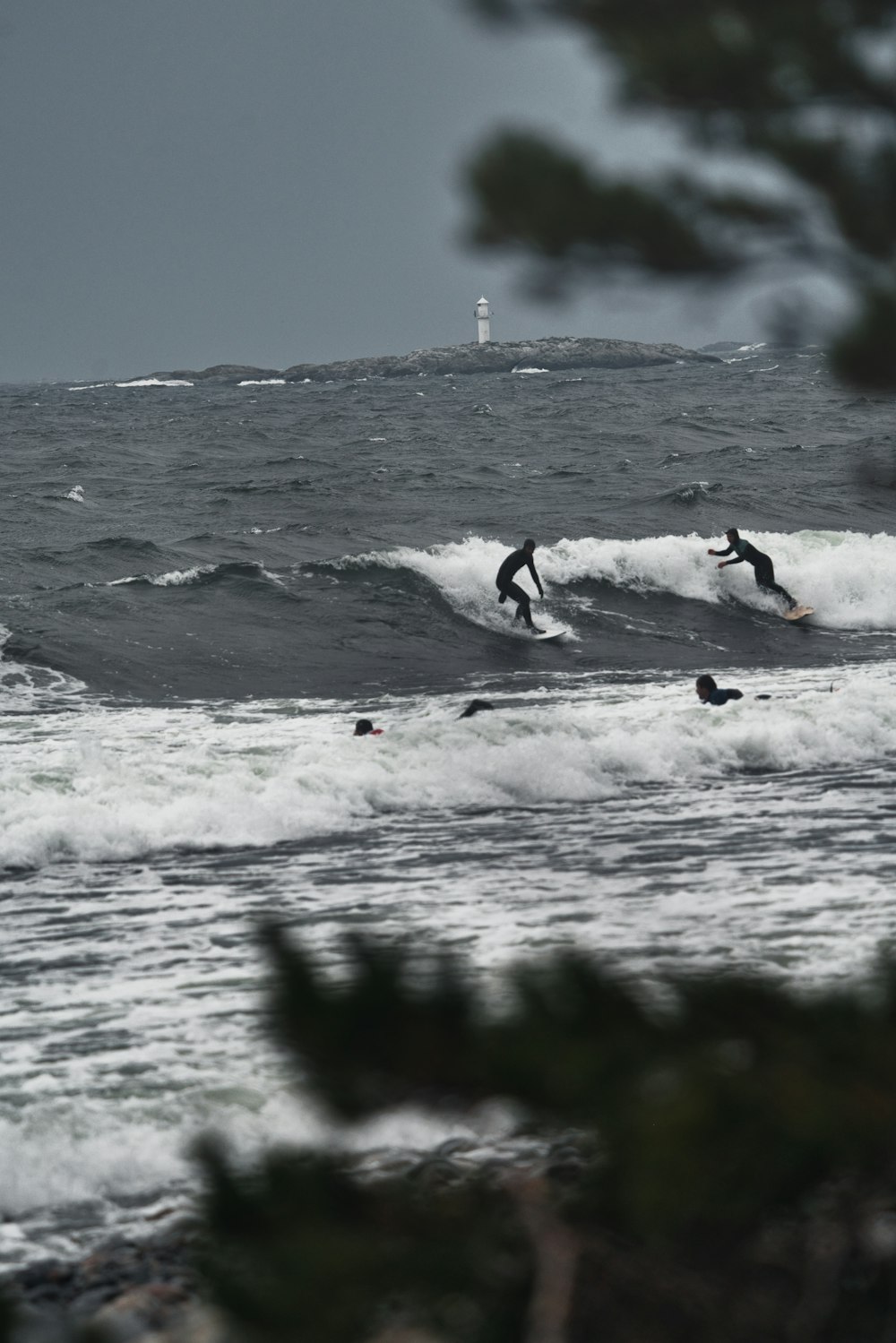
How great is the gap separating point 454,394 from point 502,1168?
267 ft

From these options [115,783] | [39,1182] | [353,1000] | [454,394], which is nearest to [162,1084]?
[39,1182]

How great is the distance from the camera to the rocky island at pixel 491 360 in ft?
420

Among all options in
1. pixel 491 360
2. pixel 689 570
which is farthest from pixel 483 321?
pixel 689 570

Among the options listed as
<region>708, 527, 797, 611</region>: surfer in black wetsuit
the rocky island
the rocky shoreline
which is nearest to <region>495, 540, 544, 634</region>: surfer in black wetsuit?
<region>708, 527, 797, 611</region>: surfer in black wetsuit

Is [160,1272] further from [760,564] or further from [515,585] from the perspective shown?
[760,564]

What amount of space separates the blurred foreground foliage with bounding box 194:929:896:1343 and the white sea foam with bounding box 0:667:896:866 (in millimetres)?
10232

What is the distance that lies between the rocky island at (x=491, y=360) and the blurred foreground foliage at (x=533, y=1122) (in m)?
124

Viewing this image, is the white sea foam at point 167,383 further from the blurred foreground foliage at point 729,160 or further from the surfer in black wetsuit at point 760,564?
the blurred foreground foliage at point 729,160

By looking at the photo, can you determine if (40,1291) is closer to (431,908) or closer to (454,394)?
(431,908)

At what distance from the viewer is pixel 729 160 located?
4.84 meters

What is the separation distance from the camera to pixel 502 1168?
6.12 meters

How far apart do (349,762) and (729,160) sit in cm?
1035

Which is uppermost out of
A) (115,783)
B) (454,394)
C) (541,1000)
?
(454,394)

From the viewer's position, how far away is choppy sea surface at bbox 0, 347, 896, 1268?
7684mm
